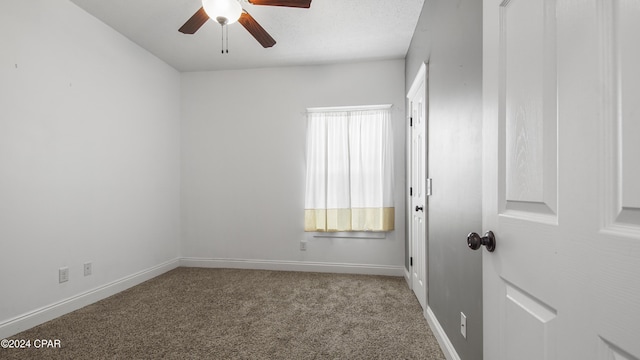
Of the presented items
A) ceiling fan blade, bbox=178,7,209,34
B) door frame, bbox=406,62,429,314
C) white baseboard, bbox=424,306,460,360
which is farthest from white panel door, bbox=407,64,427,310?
ceiling fan blade, bbox=178,7,209,34

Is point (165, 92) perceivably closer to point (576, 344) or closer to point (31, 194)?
point (31, 194)

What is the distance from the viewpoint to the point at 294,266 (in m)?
3.73

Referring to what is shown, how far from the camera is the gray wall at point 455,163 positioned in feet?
4.46

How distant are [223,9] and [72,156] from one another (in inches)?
75.9

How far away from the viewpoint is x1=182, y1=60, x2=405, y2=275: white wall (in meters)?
3.61

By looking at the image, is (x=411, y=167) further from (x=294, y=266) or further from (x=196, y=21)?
(x=196, y=21)

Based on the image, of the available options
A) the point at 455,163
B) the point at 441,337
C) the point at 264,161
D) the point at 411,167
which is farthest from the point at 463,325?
the point at 264,161

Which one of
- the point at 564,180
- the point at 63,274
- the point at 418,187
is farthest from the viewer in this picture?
the point at 418,187

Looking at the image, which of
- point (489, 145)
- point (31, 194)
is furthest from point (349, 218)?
point (31, 194)

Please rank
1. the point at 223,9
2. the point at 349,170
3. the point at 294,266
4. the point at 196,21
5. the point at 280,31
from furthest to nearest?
the point at 294,266 → the point at 349,170 → the point at 280,31 → the point at 196,21 → the point at 223,9

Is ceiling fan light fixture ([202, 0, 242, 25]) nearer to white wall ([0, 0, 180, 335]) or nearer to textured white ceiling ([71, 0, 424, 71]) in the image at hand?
textured white ceiling ([71, 0, 424, 71])

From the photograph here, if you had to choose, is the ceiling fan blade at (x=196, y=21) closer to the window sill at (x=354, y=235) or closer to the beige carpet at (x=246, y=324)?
the beige carpet at (x=246, y=324)

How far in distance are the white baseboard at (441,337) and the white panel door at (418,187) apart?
14 cm

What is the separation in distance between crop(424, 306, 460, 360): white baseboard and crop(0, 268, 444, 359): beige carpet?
54 millimetres
